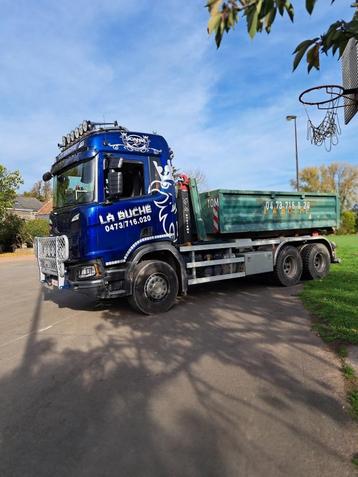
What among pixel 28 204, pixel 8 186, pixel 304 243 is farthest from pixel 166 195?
pixel 28 204

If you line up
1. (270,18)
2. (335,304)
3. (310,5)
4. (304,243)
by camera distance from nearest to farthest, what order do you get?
(310,5) → (270,18) → (335,304) → (304,243)

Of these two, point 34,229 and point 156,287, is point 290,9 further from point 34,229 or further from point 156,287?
point 34,229

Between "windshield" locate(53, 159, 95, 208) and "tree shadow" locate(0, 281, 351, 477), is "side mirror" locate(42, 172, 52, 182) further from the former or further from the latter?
"tree shadow" locate(0, 281, 351, 477)

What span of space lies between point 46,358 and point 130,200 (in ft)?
9.83

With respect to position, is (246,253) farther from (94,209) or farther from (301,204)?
(94,209)

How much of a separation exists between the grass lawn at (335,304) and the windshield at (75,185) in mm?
4181

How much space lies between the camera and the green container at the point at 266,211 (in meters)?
8.11

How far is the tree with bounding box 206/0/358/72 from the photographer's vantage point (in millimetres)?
1964

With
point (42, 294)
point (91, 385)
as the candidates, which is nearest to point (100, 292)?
point (91, 385)

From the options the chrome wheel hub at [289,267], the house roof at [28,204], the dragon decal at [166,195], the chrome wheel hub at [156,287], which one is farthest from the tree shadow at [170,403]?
the house roof at [28,204]

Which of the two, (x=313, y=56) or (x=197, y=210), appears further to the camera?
Result: (x=197, y=210)

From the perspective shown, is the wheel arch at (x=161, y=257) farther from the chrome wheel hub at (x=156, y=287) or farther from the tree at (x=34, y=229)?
the tree at (x=34, y=229)

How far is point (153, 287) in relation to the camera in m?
6.76

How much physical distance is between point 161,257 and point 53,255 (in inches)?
77.5
